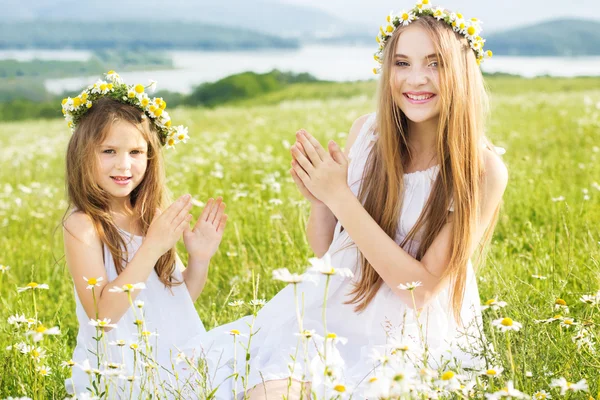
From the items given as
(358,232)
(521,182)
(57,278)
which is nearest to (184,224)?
(358,232)

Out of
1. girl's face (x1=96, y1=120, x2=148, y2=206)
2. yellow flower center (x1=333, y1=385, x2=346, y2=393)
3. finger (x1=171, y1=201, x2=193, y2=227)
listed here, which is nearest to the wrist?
finger (x1=171, y1=201, x2=193, y2=227)

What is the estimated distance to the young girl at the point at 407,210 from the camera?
108 inches

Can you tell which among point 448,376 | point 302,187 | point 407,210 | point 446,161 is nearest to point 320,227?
point 302,187

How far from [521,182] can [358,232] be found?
10.7 feet

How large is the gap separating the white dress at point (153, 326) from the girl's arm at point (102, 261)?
0.38 feet

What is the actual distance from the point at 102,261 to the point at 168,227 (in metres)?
0.36

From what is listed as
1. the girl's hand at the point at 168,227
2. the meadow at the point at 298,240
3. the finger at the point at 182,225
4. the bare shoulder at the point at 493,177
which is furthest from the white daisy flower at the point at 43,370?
the bare shoulder at the point at 493,177

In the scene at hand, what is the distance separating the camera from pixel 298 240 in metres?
4.43

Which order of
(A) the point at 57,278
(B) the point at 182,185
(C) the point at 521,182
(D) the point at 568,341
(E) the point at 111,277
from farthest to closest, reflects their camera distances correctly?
1. (B) the point at 182,185
2. (C) the point at 521,182
3. (A) the point at 57,278
4. (E) the point at 111,277
5. (D) the point at 568,341

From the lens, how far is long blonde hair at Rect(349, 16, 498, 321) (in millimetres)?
2838

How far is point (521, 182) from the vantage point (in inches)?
221

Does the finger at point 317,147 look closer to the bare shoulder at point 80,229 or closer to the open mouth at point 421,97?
the open mouth at point 421,97

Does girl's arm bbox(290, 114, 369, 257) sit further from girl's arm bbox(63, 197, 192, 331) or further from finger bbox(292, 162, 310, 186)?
girl's arm bbox(63, 197, 192, 331)

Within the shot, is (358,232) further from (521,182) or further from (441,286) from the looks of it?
(521,182)
